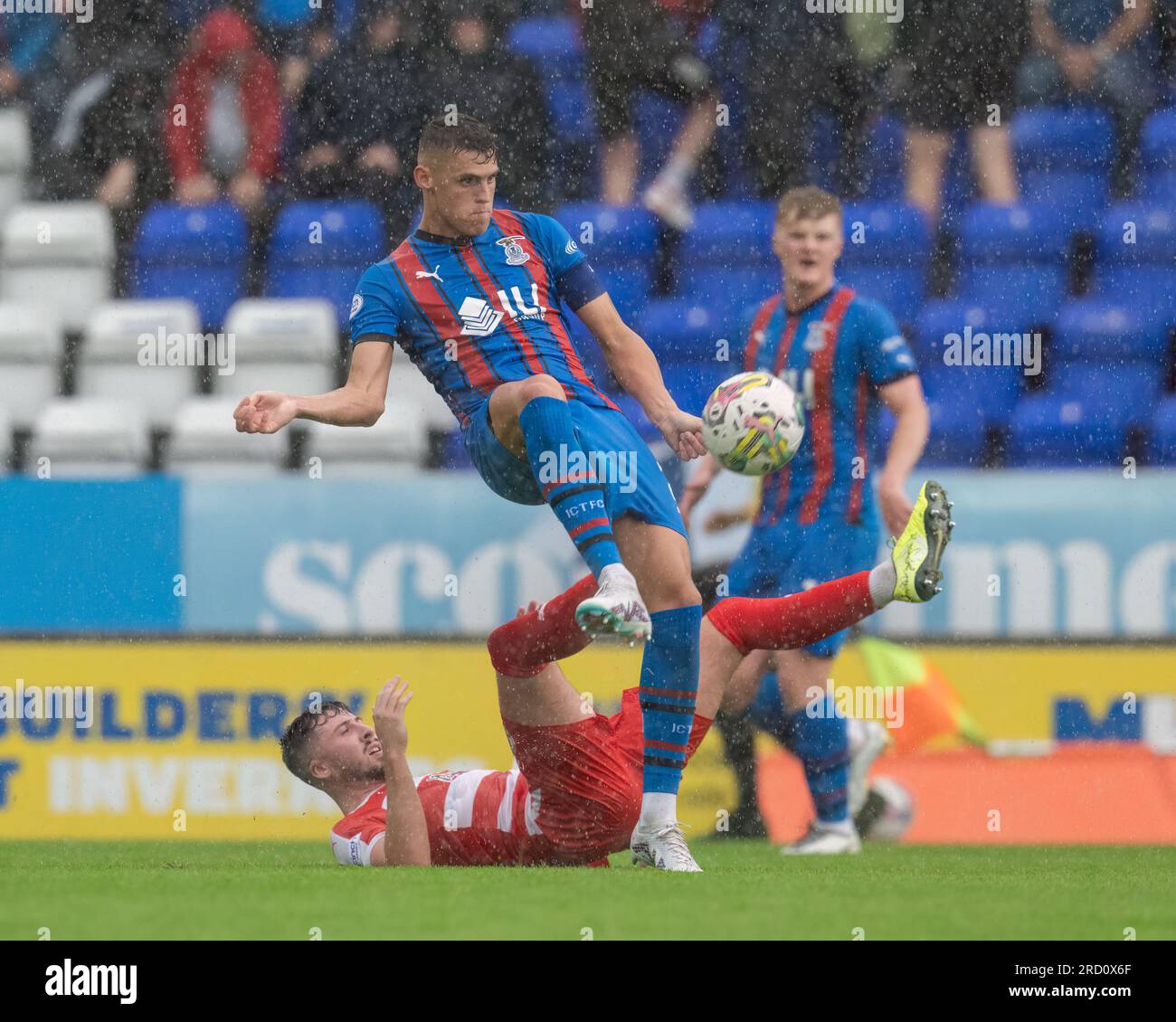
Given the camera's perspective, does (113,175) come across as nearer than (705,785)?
No

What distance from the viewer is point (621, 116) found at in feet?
32.8

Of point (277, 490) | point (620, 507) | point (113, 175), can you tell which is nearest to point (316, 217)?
point (113, 175)

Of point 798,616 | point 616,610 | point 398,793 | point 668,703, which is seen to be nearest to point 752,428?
point 798,616

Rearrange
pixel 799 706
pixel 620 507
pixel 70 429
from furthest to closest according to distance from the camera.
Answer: pixel 70 429, pixel 799 706, pixel 620 507

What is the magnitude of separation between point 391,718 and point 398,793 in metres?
0.21

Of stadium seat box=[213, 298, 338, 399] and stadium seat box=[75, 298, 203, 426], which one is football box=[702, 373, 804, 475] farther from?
stadium seat box=[75, 298, 203, 426]

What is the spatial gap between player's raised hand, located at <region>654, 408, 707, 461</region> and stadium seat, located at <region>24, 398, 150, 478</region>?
3.70 m

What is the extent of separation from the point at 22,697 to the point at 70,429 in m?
1.44

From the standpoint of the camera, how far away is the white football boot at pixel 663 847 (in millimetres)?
5410

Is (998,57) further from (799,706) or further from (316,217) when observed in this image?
(799,706)

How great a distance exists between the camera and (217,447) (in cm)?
868

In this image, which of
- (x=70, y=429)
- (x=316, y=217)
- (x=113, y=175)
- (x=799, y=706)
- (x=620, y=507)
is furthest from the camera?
(x=113, y=175)

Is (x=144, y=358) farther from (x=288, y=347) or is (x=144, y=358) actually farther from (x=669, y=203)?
(x=669, y=203)

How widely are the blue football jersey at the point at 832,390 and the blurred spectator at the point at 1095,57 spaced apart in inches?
138
